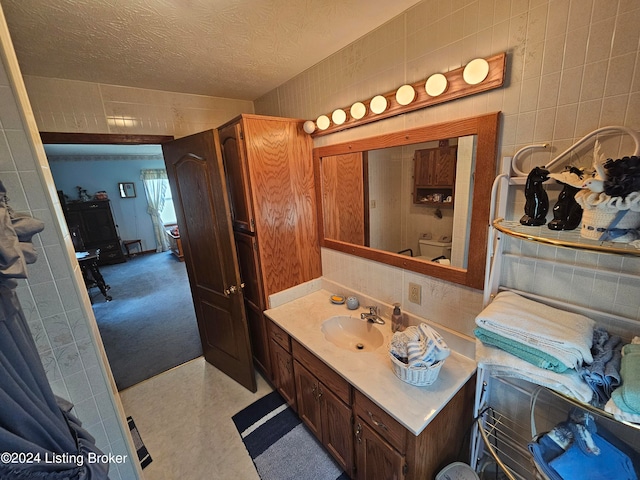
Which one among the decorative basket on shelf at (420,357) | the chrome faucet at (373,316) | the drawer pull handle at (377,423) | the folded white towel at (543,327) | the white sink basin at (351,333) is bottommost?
the drawer pull handle at (377,423)

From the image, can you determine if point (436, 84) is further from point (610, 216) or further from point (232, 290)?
point (232, 290)

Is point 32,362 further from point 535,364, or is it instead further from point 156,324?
point 156,324

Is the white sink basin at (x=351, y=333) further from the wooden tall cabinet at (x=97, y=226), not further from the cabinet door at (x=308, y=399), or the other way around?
the wooden tall cabinet at (x=97, y=226)

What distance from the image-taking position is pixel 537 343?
2.58ft

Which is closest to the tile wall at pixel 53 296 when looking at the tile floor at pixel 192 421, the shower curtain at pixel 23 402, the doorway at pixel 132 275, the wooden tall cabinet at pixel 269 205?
the shower curtain at pixel 23 402

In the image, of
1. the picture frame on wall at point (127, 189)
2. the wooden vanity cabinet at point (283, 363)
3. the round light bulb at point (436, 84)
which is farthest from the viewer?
the picture frame on wall at point (127, 189)

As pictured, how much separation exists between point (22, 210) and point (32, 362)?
1.43ft

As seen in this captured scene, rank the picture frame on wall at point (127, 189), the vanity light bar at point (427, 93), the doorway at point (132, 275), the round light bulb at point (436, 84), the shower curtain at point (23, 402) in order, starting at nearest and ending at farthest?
the shower curtain at point (23, 402), the vanity light bar at point (427, 93), the round light bulb at point (436, 84), the doorway at point (132, 275), the picture frame on wall at point (127, 189)

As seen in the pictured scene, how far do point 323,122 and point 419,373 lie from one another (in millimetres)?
1494

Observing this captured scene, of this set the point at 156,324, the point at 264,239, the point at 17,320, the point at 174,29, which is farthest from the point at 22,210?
the point at 156,324

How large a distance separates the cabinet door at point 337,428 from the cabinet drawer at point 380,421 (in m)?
0.10

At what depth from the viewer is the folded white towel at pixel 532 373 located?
0.72 metres

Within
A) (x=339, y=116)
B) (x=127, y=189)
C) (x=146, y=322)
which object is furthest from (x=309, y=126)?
(x=127, y=189)

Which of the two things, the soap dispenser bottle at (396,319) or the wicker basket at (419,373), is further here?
the soap dispenser bottle at (396,319)
